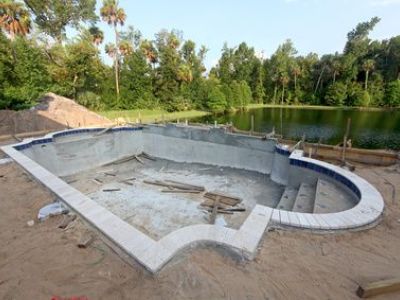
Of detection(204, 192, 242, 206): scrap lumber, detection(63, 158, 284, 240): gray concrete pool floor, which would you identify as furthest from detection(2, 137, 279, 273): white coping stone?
detection(204, 192, 242, 206): scrap lumber

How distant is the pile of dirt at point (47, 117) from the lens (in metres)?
13.3

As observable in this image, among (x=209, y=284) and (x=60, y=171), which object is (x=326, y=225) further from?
(x=60, y=171)

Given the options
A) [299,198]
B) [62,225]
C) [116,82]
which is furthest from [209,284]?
[116,82]

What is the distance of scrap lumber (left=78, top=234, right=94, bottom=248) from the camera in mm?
2984

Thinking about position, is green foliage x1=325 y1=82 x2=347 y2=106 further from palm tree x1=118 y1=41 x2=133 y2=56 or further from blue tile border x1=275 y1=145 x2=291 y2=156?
blue tile border x1=275 y1=145 x2=291 y2=156

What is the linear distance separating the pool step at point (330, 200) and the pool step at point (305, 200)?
389 mm

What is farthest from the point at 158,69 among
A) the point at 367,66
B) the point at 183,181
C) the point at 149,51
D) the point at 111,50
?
the point at 367,66

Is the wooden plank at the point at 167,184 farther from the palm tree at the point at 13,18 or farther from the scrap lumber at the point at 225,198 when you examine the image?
the palm tree at the point at 13,18

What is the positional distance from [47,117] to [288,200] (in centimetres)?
1574

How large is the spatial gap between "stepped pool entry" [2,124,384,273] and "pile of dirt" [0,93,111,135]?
4.62m

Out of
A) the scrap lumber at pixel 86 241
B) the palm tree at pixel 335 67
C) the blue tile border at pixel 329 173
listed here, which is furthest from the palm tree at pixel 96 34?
the palm tree at pixel 335 67

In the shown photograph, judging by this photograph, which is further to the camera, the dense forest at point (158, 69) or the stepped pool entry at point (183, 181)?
the dense forest at point (158, 69)

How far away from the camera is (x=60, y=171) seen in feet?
31.7

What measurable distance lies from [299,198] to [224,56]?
146ft
